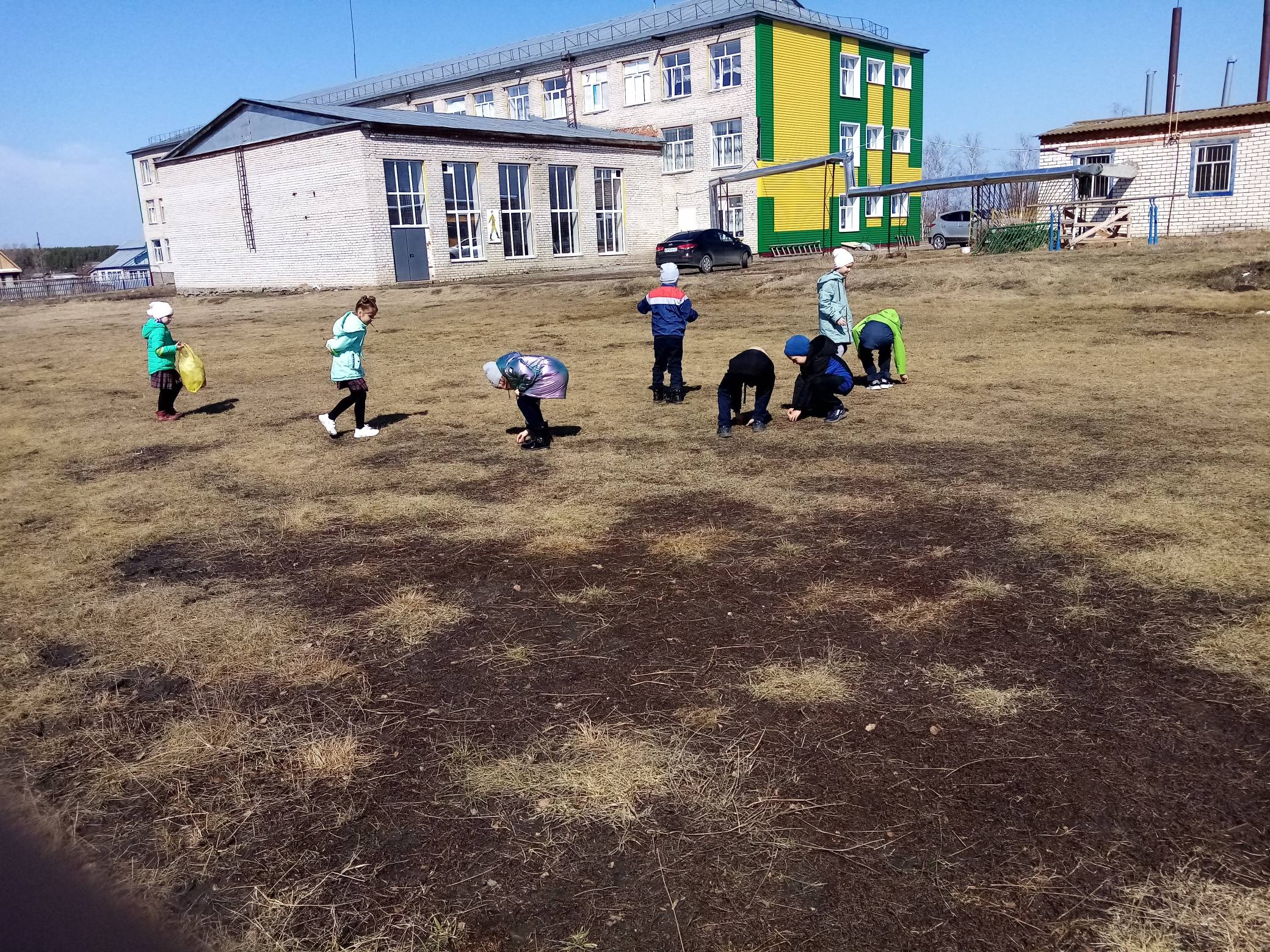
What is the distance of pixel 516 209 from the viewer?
119 ft

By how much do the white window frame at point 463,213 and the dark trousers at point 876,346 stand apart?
26.0 metres

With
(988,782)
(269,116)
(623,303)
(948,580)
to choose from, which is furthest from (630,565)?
(269,116)

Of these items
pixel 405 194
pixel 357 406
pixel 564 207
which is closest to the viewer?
pixel 357 406

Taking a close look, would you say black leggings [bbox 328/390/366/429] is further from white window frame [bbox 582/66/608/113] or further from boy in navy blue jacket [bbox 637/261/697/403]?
white window frame [bbox 582/66/608/113]

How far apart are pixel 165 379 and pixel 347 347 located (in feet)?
10.1

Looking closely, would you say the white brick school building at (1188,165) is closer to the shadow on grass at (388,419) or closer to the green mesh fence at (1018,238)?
the green mesh fence at (1018,238)

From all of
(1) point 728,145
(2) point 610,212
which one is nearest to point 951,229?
(1) point 728,145

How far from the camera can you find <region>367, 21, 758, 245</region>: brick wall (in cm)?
3962

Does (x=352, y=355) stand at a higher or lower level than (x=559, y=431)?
higher

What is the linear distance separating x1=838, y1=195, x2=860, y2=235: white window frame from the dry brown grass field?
36400 mm

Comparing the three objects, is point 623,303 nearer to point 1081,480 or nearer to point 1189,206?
point 1081,480

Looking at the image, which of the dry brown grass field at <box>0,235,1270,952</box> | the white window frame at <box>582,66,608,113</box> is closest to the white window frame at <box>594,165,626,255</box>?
the white window frame at <box>582,66,608,113</box>

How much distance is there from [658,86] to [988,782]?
43589 mm

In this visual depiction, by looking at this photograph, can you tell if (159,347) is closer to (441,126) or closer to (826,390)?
(826,390)
